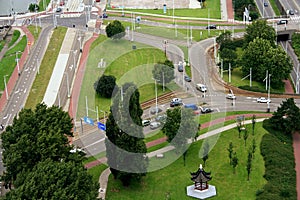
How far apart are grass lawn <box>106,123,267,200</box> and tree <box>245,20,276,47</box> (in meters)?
56.0

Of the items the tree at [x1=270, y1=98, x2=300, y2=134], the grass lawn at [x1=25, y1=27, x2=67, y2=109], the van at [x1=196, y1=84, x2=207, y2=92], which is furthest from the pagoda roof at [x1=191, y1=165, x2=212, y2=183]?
the grass lawn at [x1=25, y1=27, x2=67, y2=109]

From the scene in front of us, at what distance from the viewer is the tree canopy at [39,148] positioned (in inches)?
3824

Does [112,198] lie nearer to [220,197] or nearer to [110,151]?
[110,151]

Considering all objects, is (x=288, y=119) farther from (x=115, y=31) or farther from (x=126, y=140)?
(x=115, y=31)

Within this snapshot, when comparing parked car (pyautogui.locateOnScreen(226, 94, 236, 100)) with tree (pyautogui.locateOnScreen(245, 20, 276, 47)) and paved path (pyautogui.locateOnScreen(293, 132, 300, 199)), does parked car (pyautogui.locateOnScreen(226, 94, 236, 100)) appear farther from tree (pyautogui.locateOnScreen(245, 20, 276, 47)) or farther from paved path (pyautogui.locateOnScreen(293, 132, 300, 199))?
tree (pyautogui.locateOnScreen(245, 20, 276, 47))

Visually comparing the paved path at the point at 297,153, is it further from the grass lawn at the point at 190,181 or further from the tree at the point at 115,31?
the tree at the point at 115,31

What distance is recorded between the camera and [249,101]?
152 metres

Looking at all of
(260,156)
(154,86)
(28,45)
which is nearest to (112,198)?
(260,156)

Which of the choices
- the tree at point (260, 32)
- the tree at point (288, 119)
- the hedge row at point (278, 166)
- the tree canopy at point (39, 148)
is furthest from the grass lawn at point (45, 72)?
the tree at point (288, 119)

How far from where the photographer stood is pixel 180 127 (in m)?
124

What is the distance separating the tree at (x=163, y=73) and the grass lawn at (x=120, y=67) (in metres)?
2.53

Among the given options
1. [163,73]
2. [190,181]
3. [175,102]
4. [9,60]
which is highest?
[163,73]

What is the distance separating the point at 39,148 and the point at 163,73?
54.5 m

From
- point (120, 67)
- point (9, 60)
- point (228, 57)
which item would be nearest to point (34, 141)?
point (120, 67)
